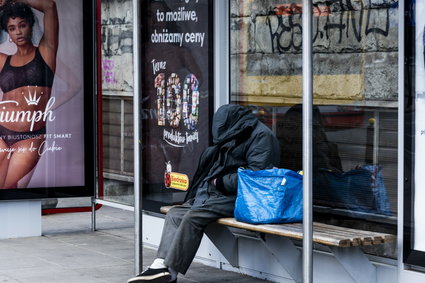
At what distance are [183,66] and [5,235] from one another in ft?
8.76

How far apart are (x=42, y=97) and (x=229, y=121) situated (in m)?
2.95

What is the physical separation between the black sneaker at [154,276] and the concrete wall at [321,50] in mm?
1549

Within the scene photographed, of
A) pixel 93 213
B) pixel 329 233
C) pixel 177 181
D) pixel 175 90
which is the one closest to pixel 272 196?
pixel 329 233

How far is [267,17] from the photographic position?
6.92 metres

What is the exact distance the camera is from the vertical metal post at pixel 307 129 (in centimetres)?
493

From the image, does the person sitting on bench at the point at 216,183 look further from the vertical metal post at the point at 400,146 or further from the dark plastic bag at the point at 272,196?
the vertical metal post at the point at 400,146

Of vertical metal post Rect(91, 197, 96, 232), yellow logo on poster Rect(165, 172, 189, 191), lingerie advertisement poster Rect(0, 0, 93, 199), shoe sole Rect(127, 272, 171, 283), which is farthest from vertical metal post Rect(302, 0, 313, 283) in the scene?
vertical metal post Rect(91, 197, 96, 232)

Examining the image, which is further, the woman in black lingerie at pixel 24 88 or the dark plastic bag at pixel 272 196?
the woman in black lingerie at pixel 24 88

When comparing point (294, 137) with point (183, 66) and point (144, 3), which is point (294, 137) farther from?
point (144, 3)

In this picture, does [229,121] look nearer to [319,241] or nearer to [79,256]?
[319,241]

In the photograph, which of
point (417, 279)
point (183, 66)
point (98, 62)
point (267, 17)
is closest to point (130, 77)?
point (98, 62)

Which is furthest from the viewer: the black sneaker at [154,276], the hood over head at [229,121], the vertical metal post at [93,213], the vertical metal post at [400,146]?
the vertical metal post at [93,213]

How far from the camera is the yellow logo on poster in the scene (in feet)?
25.2

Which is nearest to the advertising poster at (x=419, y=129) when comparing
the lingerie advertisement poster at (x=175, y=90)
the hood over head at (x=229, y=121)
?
the hood over head at (x=229, y=121)
